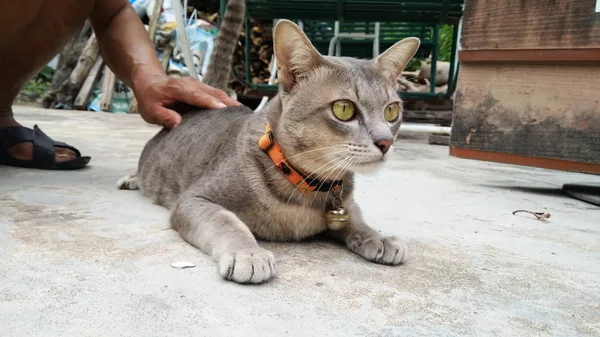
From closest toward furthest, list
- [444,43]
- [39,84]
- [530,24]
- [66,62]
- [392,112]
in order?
[392,112]
[530,24]
[66,62]
[39,84]
[444,43]

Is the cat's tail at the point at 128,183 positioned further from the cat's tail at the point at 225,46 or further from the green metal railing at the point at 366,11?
the green metal railing at the point at 366,11

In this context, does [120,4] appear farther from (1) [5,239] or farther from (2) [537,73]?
(2) [537,73]

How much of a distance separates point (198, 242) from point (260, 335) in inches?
22.7

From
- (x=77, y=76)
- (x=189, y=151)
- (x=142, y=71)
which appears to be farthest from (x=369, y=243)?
(x=77, y=76)

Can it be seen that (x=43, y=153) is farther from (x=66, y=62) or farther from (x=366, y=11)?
(x=66, y=62)

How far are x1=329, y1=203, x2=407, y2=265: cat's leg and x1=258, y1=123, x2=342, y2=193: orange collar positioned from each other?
5.4 inches

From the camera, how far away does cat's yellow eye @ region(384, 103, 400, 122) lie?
1693mm

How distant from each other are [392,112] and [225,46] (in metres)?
1.93

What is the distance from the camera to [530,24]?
283cm

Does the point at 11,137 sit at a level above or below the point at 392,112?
below

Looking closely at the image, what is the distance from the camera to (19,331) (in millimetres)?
963

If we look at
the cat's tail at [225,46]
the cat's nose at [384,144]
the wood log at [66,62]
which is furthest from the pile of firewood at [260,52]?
the cat's nose at [384,144]

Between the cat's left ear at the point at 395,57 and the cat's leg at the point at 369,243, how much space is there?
1.60 feet

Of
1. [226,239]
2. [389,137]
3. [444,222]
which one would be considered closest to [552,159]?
[444,222]
